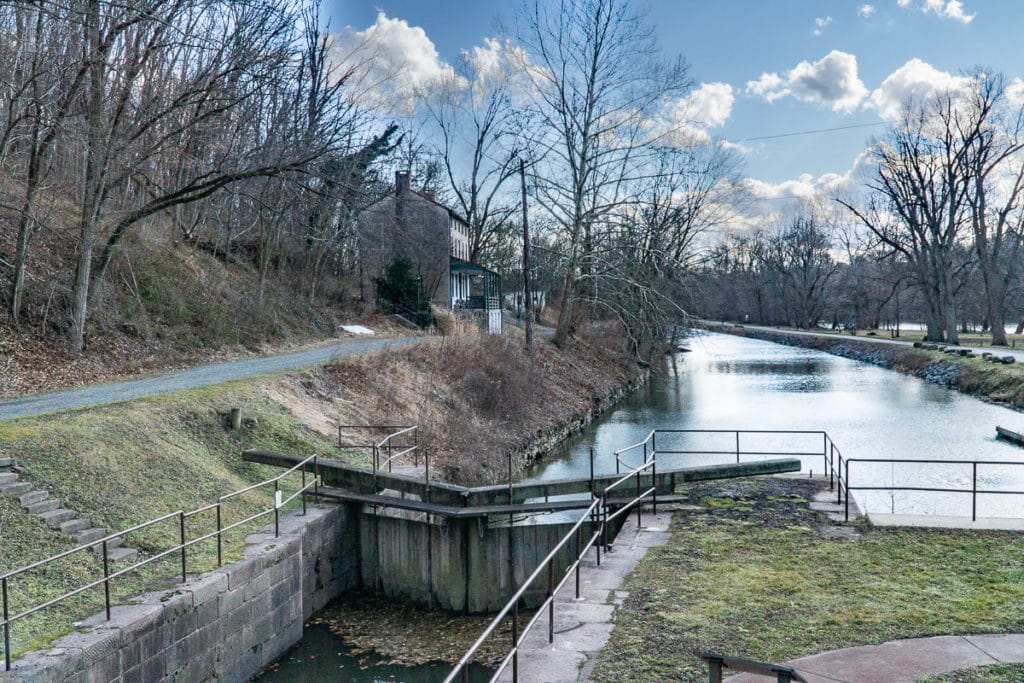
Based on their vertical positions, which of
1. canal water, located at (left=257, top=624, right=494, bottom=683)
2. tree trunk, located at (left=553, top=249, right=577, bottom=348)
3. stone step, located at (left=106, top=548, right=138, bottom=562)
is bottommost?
canal water, located at (left=257, top=624, right=494, bottom=683)

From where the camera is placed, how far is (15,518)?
10086 millimetres

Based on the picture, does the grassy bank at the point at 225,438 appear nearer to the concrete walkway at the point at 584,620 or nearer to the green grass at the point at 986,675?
the concrete walkway at the point at 584,620

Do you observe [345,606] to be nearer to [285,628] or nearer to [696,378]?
[285,628]

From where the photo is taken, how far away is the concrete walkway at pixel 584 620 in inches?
293

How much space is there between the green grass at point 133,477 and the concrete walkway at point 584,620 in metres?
4.66

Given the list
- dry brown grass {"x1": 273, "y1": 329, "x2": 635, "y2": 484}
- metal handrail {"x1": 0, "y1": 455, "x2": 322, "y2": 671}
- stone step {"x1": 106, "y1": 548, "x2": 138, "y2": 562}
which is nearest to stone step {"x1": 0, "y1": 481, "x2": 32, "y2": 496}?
metal handrail {"x1": 0, "y1": 455, "x2": 322, "y2": 671}

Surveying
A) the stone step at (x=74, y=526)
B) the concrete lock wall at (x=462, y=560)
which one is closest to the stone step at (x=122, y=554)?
the stone step at (x=74, y=526)

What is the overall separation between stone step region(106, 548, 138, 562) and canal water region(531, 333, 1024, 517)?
12.7 m

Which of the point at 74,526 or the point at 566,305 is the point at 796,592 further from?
the point at 566,305

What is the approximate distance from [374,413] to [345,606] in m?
8.29

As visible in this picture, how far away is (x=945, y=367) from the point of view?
42.5 m

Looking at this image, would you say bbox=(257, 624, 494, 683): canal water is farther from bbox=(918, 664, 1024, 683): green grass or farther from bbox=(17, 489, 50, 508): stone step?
bbox=(918, 664, 1024, 683): green grass

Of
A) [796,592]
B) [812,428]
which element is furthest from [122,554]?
[812,428]

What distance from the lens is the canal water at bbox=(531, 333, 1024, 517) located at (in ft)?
64.4
